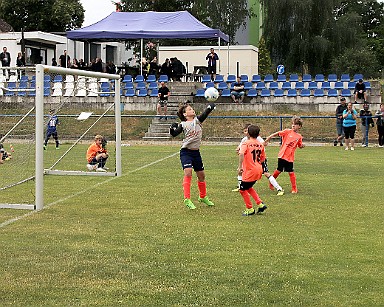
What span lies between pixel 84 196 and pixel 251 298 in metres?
7.60

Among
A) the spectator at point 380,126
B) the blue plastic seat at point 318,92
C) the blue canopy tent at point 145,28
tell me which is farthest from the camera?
the blue canopy tent at point 145,28

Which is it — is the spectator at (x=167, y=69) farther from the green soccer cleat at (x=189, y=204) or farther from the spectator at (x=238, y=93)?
the green soccer cleat at (x=189, y=204)

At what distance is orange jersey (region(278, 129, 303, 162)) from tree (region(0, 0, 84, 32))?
57.1 meters

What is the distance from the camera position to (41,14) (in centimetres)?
6875


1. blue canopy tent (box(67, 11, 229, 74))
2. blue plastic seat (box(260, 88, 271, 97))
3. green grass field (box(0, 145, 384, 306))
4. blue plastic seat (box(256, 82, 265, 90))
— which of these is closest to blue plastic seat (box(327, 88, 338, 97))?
blue plastic seat (box(260, 88, 271, 97))

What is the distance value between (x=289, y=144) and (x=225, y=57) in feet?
105

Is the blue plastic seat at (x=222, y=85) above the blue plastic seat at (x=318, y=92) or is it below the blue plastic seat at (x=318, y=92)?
above

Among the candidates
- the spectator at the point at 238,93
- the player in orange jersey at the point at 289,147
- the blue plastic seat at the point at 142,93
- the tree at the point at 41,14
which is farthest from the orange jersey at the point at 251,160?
the tree at the point at 41,14

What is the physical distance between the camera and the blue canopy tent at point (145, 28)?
37.5m

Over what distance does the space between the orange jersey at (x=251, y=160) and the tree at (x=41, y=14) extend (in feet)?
196

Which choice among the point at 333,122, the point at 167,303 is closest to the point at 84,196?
the point at 167,303

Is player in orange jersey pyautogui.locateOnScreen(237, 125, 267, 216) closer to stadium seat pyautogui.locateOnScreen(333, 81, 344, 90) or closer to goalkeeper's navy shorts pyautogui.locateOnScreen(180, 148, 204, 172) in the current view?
goalkeeper's navy shorts pyautogui.locateOnScreen(180, 148, 204, 172)

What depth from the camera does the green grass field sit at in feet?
21.8

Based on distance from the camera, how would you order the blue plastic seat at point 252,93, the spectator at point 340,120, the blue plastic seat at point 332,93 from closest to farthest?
the spectator at point 340,120, the blue plastic seat at point 332,93, the blue plastic seat at point 252,93
